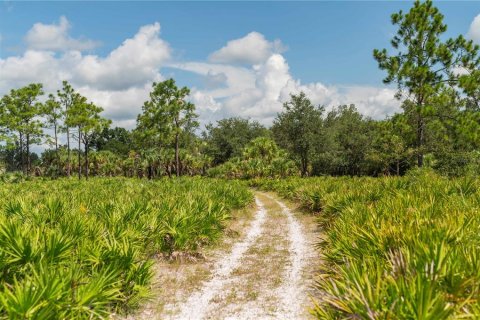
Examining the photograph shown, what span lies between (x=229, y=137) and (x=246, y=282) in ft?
208

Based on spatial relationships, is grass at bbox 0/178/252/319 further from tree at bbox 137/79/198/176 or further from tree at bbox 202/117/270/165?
tree at bbox 202/117/270/165

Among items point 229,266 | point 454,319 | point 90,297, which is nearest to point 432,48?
point 229,266

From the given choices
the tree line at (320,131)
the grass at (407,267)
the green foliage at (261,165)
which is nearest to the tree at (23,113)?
the tree line at (320,131)

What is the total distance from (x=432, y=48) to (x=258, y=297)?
22442mm

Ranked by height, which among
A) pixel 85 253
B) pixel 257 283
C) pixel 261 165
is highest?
pixel 261 165

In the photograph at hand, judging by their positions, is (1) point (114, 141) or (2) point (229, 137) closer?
(2) point (229, 137)

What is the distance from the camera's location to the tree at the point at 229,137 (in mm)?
70000

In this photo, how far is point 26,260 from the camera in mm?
5770

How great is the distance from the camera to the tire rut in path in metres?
6.46

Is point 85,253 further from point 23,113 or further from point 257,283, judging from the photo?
point 23,113

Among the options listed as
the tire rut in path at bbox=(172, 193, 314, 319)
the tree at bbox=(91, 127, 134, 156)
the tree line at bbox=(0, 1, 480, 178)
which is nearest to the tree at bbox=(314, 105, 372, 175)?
the tree line at bbox=(0, 1, 480, 178)

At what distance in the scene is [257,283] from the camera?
26.0 feet

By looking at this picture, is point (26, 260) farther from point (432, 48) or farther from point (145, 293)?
Answer: point (432, 48)

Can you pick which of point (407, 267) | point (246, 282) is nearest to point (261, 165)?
point (246, 282)
